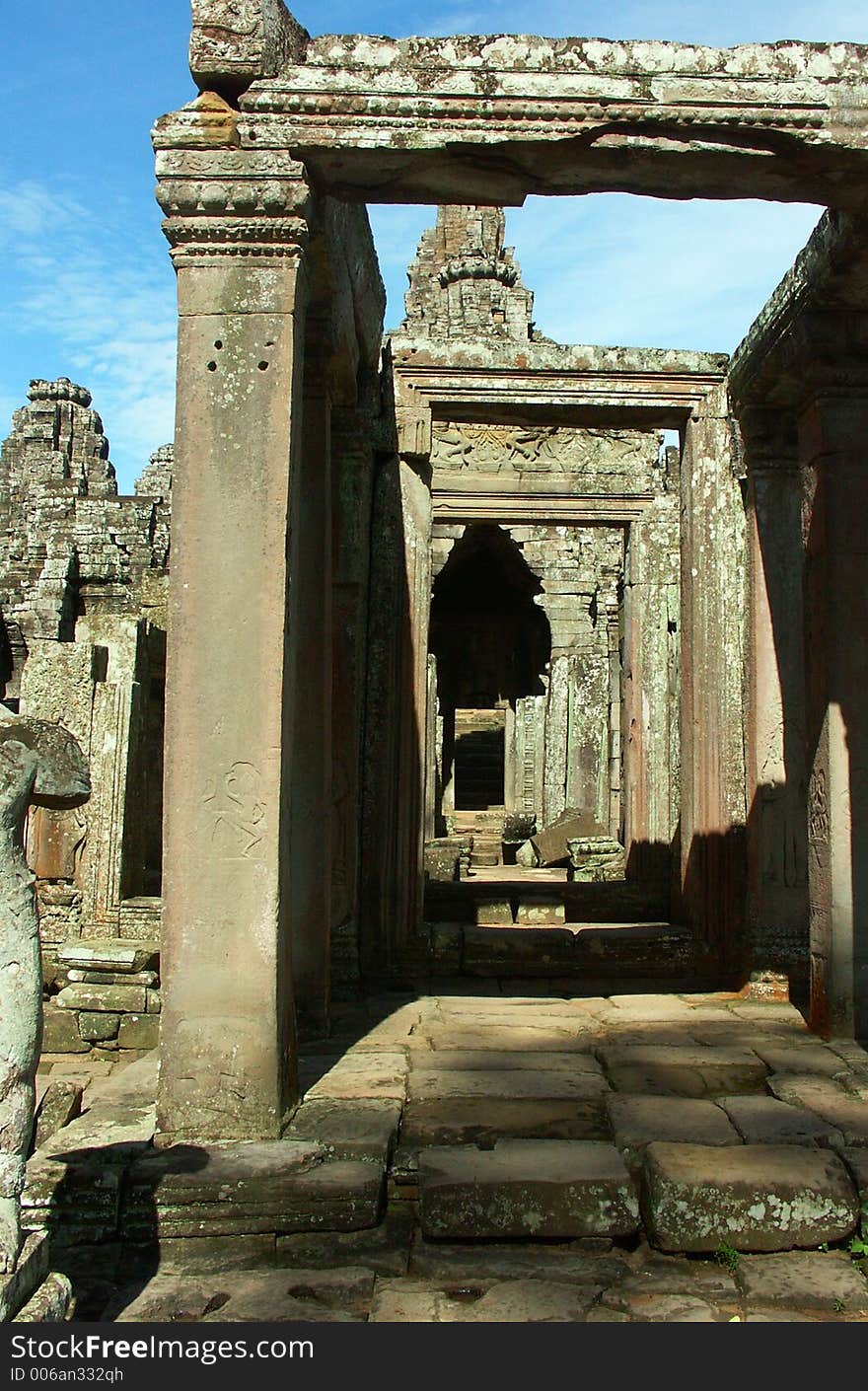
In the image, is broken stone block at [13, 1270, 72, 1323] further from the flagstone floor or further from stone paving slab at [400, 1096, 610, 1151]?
stone paving slab at [400, 1096, 610, 1151]

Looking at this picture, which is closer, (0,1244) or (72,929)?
(0,1244)

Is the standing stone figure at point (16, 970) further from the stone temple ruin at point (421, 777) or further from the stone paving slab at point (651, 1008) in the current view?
the stone paving slab at point (651, 1008)

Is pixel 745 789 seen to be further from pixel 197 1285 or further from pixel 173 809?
pixel 197 1285

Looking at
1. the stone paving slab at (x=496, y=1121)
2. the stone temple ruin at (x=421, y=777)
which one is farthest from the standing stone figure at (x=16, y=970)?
the stone paving slab at (x=496, y=1121)

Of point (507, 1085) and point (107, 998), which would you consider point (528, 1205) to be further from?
point (107, 998)

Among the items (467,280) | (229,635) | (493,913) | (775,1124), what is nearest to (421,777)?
(493,913)

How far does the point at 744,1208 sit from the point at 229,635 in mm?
2524

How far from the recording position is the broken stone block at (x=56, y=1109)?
16.2 feet

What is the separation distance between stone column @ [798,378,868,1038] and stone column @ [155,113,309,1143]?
2770 mm

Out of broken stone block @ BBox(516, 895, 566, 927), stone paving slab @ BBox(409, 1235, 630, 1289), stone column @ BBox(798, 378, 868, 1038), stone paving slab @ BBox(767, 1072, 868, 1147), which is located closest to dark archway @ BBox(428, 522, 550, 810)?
broken stone block @ BBox(516, 895, 566, 927)

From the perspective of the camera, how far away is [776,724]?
689cm

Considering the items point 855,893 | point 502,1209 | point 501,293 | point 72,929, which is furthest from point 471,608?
point 502,1209

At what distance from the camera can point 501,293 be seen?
2145 cm
